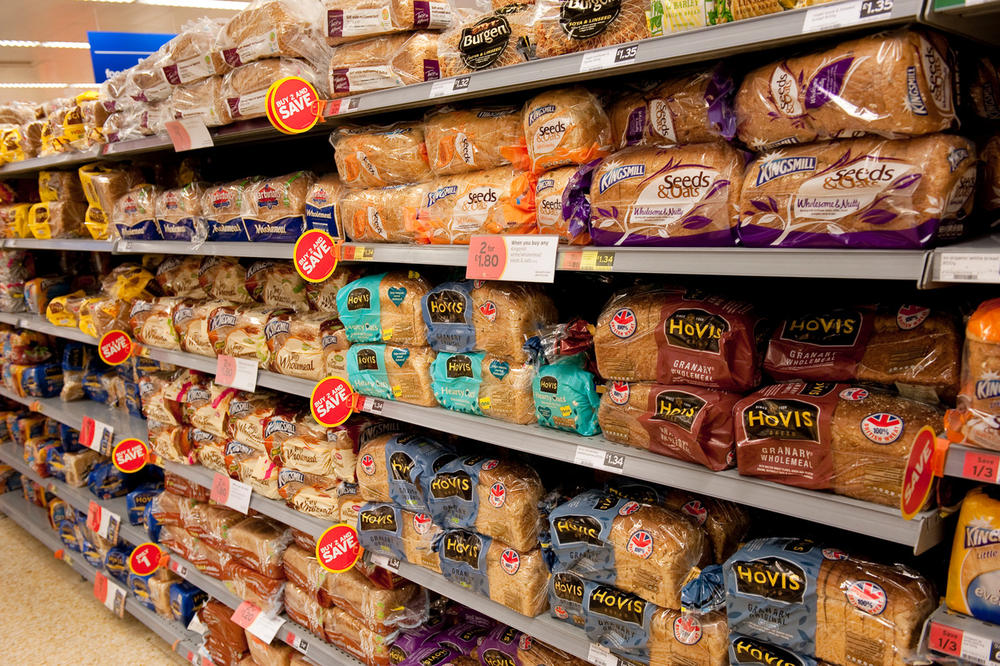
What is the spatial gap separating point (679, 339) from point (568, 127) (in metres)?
0.52

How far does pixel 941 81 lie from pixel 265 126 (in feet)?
6.05

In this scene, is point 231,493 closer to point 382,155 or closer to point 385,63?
point 382,155

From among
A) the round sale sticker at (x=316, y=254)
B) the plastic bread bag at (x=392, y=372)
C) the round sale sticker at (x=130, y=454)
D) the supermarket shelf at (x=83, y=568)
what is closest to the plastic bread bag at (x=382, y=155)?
the round sale sticker at (x=316, y=254)

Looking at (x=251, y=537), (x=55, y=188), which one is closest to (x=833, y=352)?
(x=251, y=537)

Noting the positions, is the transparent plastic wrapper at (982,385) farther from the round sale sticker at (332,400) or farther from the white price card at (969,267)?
the round sale sticker at (332,400)

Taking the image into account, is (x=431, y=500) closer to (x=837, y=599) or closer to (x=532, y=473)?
(x=532, y=473)

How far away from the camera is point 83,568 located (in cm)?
371

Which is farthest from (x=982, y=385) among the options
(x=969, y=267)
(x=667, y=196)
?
(x=667, y=196)

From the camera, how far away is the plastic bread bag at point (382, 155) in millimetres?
1859

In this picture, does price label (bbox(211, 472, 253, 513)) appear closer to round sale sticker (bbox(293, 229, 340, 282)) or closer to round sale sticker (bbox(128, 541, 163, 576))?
round sale sticker (bbox(128, 541, 163, 576))

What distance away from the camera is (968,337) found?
103 centimetres

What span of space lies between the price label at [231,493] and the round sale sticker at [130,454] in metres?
0.63

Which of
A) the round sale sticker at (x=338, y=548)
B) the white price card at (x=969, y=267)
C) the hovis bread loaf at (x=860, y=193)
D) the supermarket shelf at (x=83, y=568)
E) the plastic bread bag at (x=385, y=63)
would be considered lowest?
the supermarket shelf at (x=83, y=568)

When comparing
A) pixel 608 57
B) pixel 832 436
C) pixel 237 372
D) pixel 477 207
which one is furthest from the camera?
pixel 237 372
